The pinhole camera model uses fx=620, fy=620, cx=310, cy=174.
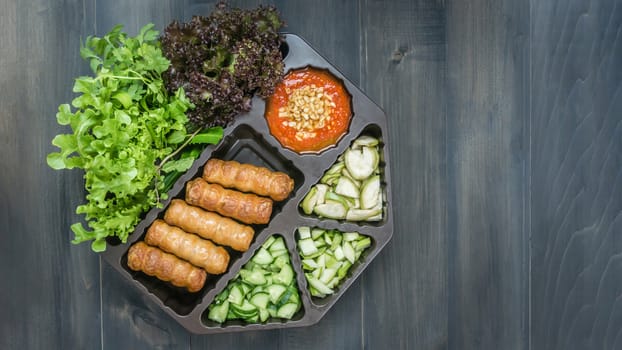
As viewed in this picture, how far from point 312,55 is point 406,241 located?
3.21 ft

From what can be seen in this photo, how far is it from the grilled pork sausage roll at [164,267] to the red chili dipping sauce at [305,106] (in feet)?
2.11

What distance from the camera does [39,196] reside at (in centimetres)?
277

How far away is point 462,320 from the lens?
292cm

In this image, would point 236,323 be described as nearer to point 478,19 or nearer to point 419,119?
point 419,119

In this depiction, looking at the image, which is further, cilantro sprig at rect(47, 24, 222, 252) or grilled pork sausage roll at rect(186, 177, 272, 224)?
grilled pork sausage roll at rect(186, 177, 272, 224)

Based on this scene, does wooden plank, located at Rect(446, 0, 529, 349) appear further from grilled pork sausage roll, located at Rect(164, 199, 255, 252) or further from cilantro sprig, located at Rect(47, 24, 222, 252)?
cilantro sprig, located at Rect(47, 24, 222, 252)

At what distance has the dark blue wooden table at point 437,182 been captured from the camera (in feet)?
9.04

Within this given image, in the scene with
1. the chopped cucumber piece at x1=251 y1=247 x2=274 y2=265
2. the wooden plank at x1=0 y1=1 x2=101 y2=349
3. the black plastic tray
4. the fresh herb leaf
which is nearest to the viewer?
the fresh herb leaf

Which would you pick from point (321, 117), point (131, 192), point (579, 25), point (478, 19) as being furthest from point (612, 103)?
point (131, 192)

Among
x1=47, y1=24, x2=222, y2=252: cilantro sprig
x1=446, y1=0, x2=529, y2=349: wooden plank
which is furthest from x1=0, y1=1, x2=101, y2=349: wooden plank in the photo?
x1=446, y1=0, x2=529, y2=349: wooden plank

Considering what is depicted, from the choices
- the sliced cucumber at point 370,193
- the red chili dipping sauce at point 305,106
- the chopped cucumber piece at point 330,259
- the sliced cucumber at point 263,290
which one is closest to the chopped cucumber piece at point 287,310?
the sliced cucumber at point 263,290

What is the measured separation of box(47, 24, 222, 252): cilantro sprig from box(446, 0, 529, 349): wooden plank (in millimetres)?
1166

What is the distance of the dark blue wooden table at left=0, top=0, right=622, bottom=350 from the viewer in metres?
2.76

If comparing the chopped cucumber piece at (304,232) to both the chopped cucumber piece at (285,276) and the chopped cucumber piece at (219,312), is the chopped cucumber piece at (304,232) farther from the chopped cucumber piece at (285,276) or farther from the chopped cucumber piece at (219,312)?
the chopped cucumber piece at (219,312)
